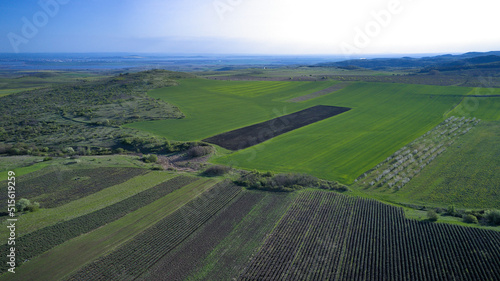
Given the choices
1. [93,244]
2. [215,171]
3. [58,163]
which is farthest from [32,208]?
[215,171]

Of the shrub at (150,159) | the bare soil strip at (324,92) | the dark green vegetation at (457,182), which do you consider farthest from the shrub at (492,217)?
the bare soil strip at (324,92)

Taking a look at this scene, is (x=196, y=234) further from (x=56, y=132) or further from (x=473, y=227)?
Answer: (x=56, y=132)

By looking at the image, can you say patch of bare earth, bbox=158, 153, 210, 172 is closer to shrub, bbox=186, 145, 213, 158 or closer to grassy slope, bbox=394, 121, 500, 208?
shrub, bbox=186, 145, 213, 158

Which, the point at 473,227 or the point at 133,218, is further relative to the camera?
the point at 133,218

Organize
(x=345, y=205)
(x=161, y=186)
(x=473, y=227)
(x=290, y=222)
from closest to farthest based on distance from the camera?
(x=473, y=227)
(x=290, y=222)
(x=345, y=205)
(x=161, y=186)

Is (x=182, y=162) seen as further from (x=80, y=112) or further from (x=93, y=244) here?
(x=80, y=112)

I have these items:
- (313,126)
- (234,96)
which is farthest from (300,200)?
(234,96)

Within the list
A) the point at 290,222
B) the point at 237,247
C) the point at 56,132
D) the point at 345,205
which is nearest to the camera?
the point at 237,247
